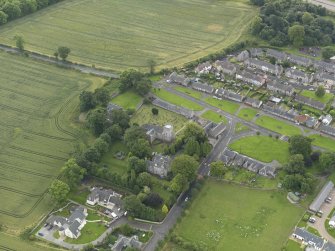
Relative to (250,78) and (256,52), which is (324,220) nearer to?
(250,78)

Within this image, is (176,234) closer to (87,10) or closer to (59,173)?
(59,173)

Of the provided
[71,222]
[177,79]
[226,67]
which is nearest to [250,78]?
[226,67]

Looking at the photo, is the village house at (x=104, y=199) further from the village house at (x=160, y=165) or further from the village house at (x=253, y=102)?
the village house at (x=253, y=102)

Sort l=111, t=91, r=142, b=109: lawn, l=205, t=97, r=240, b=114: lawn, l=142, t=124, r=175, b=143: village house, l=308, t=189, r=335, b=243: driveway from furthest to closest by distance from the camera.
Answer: l=205, t=97, r=240, b=114: lawn, l=111, t=91, r=142, b=109: lawn, l=142, t=124, r=175, b=143: village house, l=308, t=189, r=335, b=243: driveway

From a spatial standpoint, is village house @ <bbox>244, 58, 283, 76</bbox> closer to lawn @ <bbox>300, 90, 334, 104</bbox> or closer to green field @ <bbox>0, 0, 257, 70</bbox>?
lawn @ <bbox>300, 90, 334, 104</bbox>

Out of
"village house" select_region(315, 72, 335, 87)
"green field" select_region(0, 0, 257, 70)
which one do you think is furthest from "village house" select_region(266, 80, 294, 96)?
"green field" select_region(0, 0, 257, 70)

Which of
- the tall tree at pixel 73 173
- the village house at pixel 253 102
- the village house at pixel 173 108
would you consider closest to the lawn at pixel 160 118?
the village house at pixel 173 108

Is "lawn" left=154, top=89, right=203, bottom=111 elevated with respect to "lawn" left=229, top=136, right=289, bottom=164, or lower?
elevated
